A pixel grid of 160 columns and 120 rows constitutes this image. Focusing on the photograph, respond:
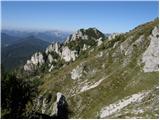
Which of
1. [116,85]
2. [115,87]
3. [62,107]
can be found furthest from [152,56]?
[62,107]

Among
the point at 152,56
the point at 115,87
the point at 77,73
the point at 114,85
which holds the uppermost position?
the point at 152,56

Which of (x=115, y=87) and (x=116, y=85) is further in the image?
(x=116, y=85)

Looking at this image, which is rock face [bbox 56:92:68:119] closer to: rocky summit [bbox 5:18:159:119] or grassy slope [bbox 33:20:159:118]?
rocky summit [bbox 5:18:159:119]

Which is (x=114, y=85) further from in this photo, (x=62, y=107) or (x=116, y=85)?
(x=62, y=107)

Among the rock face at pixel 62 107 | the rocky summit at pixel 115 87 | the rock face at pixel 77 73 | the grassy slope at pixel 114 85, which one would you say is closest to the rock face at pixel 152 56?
the rocky summit at pixel 115 87

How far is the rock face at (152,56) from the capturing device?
78688mm

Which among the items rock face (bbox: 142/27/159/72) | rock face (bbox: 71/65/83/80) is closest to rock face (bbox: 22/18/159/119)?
rock face (bbox: 142/27/159/72)

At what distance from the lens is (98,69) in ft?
361

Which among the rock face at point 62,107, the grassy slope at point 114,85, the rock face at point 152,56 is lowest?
the rock face at point 62,107

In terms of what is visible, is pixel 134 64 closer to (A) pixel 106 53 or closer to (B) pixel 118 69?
(B) pixel 118 69

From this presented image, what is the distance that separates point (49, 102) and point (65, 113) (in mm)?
12729

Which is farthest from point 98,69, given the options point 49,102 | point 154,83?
point 154,83

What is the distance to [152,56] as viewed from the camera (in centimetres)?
8281

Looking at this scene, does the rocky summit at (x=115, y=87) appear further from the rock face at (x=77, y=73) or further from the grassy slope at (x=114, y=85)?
the rock face at (x=77, y=73)
